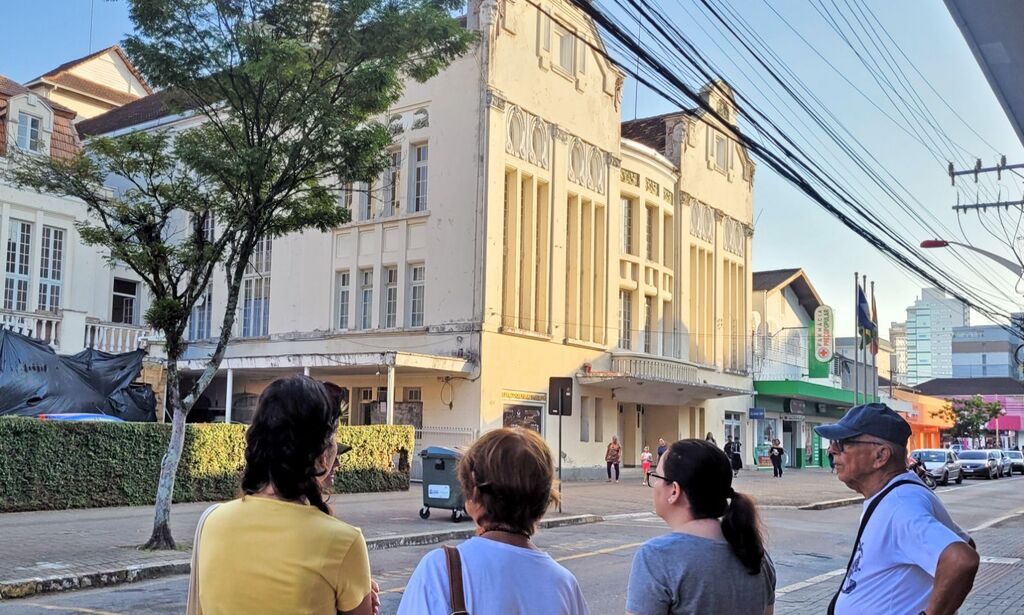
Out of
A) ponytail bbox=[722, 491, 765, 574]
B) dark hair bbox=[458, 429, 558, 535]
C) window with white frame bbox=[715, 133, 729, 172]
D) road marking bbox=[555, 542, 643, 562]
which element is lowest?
road marking bbox=[555, 542, 643, 562]

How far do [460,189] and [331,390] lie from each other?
91.6 ft

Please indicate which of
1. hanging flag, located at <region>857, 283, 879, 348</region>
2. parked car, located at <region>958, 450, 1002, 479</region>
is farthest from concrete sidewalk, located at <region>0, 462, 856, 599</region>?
parked car, located at <region>958, 450, 1002, 479</region>

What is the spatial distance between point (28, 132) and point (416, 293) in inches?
→ 512

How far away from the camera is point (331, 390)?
3.04 m

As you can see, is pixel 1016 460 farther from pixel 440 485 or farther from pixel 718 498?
pixel 718 498

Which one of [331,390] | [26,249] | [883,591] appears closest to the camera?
[331,390]

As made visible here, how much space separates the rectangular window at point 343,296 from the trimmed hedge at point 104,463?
404 inches

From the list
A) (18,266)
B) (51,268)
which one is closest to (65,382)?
(18,266)

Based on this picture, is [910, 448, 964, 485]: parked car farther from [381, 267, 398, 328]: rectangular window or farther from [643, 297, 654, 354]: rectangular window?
[381, 267, 398, 328]: rectangular window

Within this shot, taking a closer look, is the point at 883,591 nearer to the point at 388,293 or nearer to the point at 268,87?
the point at 268,87

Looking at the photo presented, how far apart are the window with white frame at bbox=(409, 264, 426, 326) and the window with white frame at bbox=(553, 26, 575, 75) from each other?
28.2 feet

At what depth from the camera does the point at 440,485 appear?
18.8 m

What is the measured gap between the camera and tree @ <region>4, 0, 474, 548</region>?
561 inches

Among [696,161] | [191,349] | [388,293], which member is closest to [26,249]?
[191,349]
